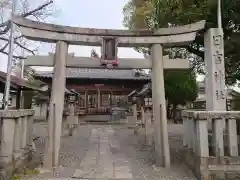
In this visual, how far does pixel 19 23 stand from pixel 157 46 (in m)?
3.90

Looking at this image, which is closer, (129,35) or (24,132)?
(24,132)

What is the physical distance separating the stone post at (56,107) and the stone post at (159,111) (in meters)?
2.60

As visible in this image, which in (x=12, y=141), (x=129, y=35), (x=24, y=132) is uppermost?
(x=129, y=35)

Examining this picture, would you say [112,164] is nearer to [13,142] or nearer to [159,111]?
[159,111]

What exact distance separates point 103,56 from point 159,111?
224cm

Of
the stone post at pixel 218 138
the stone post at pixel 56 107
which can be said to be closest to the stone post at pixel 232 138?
the stone post at pixel 218 138

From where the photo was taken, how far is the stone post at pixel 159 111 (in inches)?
287

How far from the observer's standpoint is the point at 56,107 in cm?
732

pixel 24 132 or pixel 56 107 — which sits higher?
pixel 56 107

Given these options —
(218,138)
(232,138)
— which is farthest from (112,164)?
(232,138)

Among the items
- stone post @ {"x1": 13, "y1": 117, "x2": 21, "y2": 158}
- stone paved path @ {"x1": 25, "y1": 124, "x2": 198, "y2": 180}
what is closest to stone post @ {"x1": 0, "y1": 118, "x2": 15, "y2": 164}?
stone post @ {"x1": 13, "y1": 117, "x2": 21, "y2": 158}

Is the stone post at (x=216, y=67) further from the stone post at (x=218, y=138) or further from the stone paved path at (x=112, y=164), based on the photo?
the stone paved path at (x=112, y=164)

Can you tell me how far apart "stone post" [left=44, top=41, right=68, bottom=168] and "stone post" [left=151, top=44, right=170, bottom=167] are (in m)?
2.60

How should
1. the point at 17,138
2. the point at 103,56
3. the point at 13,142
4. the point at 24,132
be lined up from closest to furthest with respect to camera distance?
the point at 13,142, the point at 17,138, the point at 24,132, the point at 103,56
